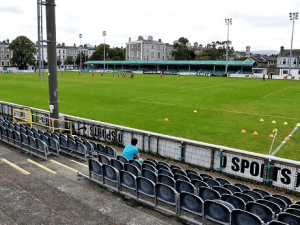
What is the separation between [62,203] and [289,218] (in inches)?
216

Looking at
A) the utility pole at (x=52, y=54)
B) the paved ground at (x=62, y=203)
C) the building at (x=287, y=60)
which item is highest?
the building at (x=287, y=60)

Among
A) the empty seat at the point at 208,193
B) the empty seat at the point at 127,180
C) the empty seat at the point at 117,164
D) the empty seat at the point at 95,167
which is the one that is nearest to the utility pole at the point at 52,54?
the empty seat at the point at 95,167

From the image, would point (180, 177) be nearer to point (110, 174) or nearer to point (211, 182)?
point (211, 182)

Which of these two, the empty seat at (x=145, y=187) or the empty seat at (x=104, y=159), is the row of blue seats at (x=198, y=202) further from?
the empty seat at (x=104, y=159)

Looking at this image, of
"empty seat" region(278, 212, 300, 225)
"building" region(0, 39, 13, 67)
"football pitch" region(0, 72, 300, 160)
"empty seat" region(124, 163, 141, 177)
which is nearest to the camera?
"empty seat" region(278, 212, 300, 225)

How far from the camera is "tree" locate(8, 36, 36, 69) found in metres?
112

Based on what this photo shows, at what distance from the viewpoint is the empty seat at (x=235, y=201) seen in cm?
634

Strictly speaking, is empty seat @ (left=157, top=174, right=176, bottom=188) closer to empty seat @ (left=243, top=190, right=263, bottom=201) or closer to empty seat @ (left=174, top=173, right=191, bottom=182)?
empty seat @ (left=174, top=173, right=191, bottom=182)

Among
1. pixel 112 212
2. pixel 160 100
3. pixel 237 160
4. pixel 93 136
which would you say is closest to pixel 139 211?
pixel 112 212

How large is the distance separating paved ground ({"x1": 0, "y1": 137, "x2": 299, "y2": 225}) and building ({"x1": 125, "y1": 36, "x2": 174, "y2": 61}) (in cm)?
11251

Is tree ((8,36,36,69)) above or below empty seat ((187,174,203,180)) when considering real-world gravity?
above

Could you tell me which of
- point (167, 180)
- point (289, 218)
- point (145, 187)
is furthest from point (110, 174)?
point (289, 218)

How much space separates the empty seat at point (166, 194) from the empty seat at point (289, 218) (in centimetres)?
230

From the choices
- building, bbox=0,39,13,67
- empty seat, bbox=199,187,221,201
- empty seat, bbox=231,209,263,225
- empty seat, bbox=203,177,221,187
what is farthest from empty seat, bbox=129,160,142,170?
building, bbox=0,39,13,67
